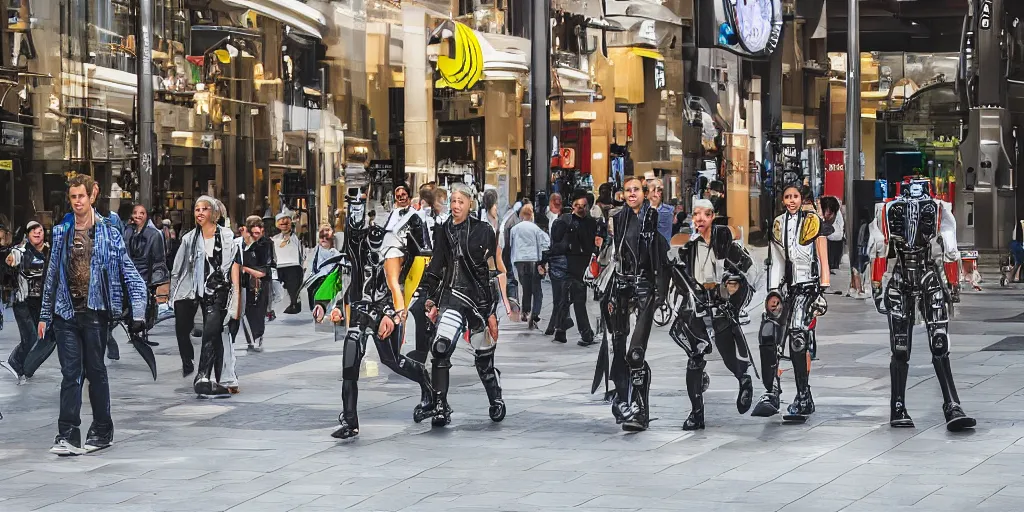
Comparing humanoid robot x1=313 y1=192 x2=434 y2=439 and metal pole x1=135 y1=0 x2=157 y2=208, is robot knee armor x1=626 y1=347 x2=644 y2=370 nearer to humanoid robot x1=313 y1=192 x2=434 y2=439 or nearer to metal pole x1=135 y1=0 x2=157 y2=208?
humanoid robot x1=313 y1=192 x2=434 y2=439

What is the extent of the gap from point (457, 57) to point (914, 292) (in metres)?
21.0

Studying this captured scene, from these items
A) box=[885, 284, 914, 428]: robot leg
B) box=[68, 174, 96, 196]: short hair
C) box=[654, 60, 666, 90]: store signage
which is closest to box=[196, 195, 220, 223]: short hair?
box=[68, 174, 96, 196]: short hair

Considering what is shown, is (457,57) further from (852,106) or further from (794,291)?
(794,291)

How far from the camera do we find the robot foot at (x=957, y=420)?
36.9 ft

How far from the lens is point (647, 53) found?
39094 millimetres

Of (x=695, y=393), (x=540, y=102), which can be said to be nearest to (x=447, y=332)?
(x=695, y=393)

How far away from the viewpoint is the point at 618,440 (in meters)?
11.1

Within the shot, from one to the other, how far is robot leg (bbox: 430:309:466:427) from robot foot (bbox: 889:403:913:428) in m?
3.07

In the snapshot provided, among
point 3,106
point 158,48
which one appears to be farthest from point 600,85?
point 3,106

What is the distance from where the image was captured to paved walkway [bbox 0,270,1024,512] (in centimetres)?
898

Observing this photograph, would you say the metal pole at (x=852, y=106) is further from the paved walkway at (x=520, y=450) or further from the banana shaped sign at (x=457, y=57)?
the paved walkway at (x=520, y=450)

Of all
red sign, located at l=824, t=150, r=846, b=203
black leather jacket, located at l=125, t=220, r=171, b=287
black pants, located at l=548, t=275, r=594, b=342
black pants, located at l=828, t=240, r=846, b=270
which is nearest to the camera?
black leather jacket, located at l=125, t=220, r=171, b=287

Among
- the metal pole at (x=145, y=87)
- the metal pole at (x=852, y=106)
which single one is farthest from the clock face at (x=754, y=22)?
the metal pole at (x=145, y=87)

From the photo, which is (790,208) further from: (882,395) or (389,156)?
(389,156)
